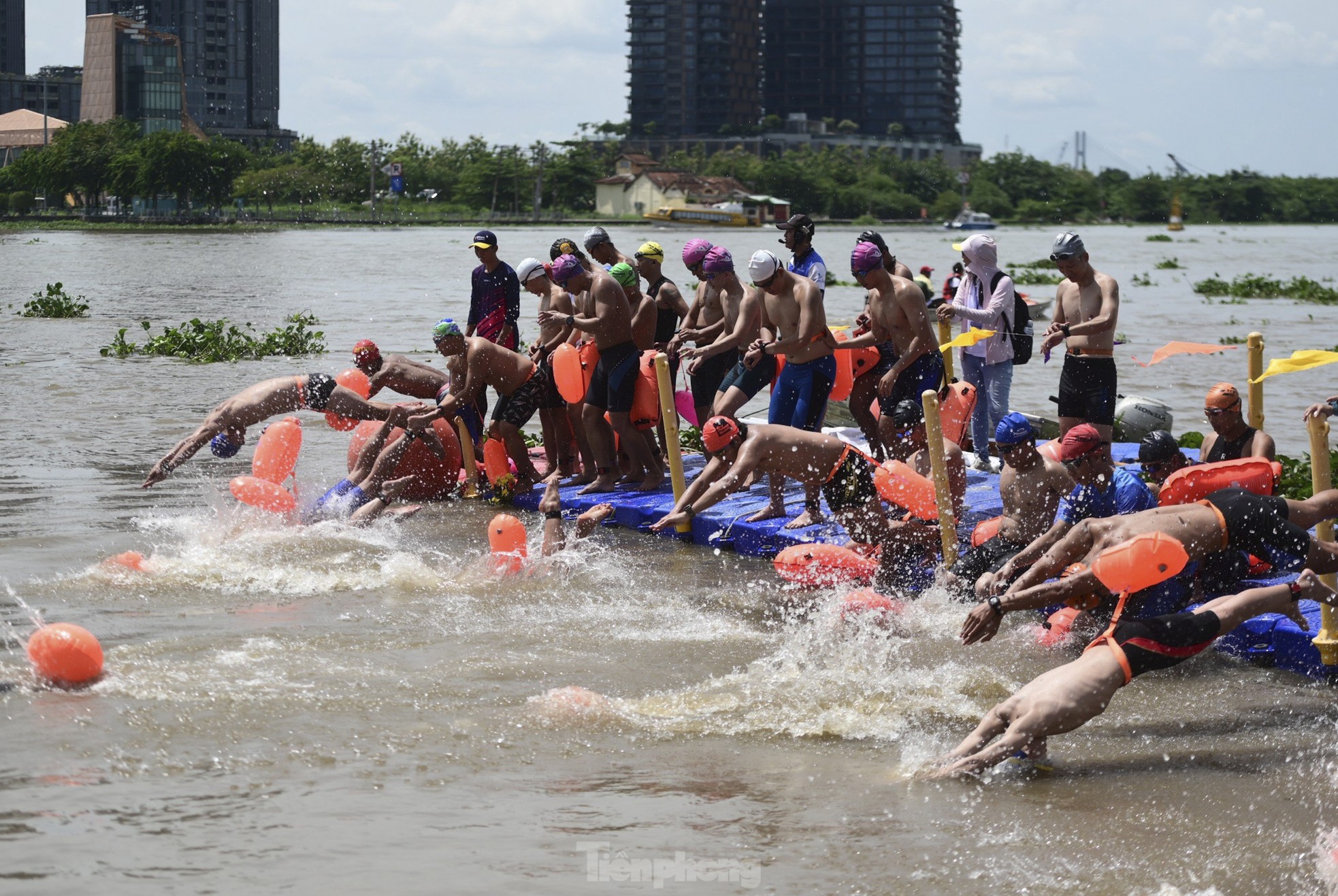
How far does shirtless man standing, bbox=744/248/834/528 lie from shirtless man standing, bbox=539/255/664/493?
1.27 meters

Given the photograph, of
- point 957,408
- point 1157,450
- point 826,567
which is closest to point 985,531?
point 826,567

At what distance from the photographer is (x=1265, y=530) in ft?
23.8

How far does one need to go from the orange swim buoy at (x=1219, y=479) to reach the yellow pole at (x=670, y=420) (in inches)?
141

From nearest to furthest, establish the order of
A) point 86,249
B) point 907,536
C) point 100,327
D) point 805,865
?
point 805,865 < point 907,536 < point 100,327 < point 86,249

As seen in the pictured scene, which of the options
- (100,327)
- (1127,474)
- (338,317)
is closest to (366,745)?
(1127,474)

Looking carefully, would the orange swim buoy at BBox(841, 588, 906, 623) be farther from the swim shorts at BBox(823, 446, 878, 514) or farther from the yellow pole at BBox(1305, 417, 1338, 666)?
the yellow pole at BBox(1305, 417, 1338, 666)

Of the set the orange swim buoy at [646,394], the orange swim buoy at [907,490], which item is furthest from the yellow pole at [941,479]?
the orange swim buoy at [646,394]

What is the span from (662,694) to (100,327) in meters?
26.7

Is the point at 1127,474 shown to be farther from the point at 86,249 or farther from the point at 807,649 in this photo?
the point at 86,249

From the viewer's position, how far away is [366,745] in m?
6.96

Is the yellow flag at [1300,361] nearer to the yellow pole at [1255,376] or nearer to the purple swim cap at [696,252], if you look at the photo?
the yellow pole at [1255,376]

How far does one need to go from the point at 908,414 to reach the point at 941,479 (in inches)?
60.5

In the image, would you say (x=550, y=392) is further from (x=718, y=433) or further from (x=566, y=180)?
(x=566, y=180)

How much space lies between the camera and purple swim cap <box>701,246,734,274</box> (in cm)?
1129
